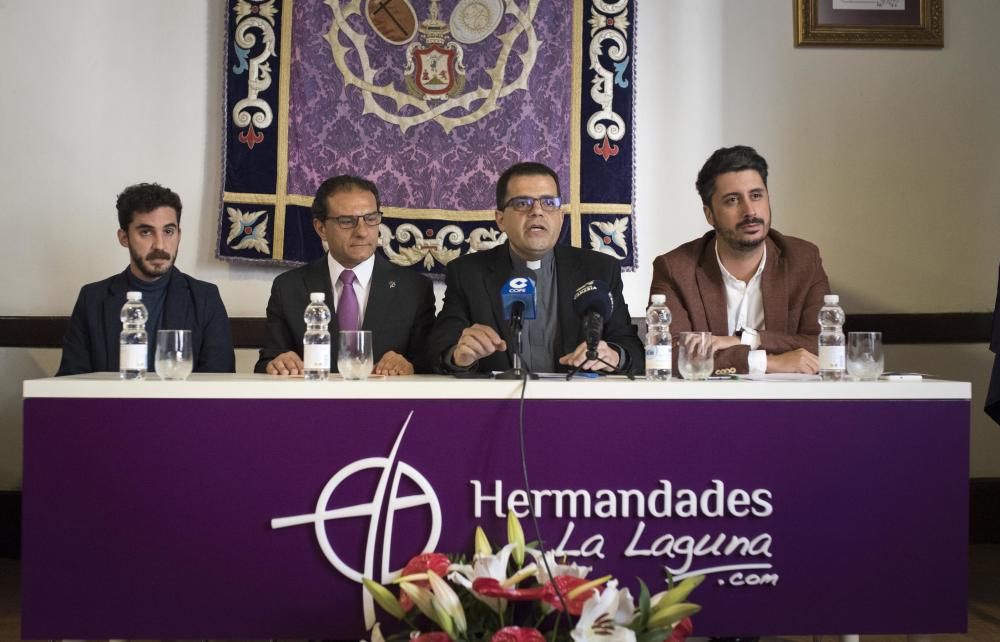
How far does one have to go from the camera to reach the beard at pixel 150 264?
3053 millimetres

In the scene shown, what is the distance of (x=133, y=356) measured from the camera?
6.94 feet

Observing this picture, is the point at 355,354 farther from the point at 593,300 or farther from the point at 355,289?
the point at 355,289

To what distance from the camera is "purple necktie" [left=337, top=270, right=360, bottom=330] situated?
289 centimetres

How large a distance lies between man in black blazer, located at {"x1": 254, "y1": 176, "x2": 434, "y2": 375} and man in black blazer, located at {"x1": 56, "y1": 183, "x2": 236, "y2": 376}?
256 mm

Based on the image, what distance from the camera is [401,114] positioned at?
12.5ft

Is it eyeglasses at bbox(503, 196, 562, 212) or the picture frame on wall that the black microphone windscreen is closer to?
eyeglasses at bbox(503, 196, 562, 212)

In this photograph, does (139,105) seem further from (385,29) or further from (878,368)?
(878,368)

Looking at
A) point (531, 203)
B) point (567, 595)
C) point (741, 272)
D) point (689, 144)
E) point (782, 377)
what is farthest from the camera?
point (689, 144)

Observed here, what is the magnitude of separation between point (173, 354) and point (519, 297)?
76 centimetres

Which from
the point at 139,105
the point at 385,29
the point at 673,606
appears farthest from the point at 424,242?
the point at 673,606

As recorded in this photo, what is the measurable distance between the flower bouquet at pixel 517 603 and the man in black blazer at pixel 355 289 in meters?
1.12

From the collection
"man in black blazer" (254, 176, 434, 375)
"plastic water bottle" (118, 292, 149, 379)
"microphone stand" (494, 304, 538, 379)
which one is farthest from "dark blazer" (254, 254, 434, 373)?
"microphone stand" (494, 304, 538, 379)

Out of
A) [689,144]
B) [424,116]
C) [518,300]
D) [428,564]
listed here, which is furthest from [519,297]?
[689,144]

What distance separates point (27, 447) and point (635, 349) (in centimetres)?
150
